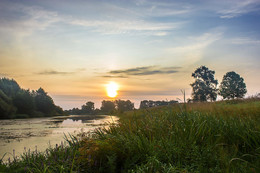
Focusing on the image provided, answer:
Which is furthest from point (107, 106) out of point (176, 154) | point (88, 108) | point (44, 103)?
point (176, 154)

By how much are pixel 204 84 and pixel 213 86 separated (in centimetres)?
235

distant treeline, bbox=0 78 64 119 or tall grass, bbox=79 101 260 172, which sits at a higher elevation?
distant treeline, bbox=0 78 64 119

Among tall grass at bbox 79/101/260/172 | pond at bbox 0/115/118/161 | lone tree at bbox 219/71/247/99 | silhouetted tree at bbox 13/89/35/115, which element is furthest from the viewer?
lone tree at bbox 219/71/247/99

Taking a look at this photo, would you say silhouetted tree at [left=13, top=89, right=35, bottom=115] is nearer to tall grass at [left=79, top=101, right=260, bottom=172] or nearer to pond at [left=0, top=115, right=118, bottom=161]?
pond at [left=0, top=115, right=118, bottom=161]

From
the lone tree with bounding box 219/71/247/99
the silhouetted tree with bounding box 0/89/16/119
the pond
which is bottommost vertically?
the pond

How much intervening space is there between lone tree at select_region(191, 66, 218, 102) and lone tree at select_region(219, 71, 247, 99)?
204cm

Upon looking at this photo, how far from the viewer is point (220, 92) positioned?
36.1m

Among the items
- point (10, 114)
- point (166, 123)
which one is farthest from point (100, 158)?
point (10, 114)

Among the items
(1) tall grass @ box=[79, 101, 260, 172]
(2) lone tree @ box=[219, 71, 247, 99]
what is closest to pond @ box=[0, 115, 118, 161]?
(1) tall grass @ box=[79, 101, 260, 172]

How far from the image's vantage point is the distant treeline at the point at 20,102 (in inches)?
1005

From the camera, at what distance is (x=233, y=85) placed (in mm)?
36406

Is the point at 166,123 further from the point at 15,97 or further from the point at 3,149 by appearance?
the point at 15,97

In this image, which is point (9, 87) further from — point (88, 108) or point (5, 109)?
point (88, 108)

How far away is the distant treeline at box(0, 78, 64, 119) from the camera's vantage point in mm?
25538
